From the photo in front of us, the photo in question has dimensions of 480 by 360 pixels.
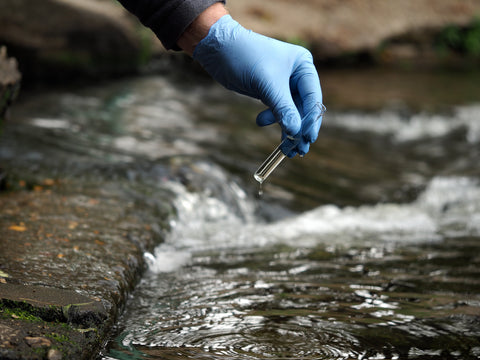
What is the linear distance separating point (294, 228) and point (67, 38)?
5.57m

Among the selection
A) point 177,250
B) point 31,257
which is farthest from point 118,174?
point 31,257

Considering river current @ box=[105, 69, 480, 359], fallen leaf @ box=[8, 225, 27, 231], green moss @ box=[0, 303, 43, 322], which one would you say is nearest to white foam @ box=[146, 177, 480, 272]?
river current @ box=[105, 69, 480, 359]

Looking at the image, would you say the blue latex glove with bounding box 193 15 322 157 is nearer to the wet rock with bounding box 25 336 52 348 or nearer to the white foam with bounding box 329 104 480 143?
the wet rock with bounding box 25 336 52 348

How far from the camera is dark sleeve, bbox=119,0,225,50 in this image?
2.07 m

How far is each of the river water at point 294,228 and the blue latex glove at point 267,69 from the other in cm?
69

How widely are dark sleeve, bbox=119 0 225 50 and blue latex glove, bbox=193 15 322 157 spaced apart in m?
0.10

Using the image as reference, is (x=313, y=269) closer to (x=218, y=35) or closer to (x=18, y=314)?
(x=218, y=35)

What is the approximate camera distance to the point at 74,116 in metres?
5.93

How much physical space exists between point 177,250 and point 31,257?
876 millimetres

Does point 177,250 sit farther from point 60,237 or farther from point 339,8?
point 339,8

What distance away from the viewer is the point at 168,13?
2.08 metres

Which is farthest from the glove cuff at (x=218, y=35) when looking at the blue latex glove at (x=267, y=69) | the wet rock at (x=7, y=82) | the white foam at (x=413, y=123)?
the white foam at (x=413, y=123)

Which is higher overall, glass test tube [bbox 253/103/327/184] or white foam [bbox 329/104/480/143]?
white foam [bbox 329/104/480/143]

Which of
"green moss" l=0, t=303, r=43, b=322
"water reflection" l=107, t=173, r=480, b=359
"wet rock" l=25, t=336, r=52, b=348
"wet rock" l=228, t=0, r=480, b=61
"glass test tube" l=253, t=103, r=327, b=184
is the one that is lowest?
"green moss" l=0, t=303, r=43, b=322
